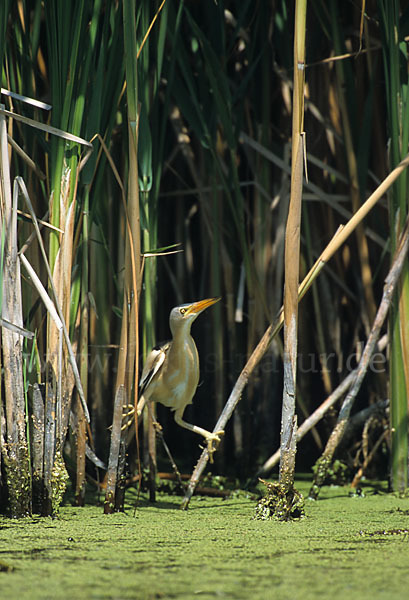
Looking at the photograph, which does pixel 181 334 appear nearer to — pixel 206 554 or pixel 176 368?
pixel 176 368

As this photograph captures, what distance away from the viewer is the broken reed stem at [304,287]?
2.44 meters

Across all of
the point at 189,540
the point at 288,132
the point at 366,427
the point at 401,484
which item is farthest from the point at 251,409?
the point at 189,540

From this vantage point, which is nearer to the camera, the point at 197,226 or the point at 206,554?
the point at 206,554

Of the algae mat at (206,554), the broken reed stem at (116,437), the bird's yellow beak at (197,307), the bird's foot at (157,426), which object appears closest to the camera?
the algae mat at (206,554)

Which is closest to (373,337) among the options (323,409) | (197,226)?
(323,409)

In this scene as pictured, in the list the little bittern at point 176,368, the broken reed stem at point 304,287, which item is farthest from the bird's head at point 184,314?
the broken reed stem at point 304,287

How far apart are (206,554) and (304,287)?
857 millimetres

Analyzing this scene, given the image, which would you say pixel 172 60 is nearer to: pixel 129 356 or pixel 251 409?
pixel 129 356

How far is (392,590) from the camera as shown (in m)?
1.63

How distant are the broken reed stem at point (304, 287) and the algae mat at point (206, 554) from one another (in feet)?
1.00

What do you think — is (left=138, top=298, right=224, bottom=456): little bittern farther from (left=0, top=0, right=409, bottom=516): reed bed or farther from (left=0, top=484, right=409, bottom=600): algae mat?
(left=0, top=484, right=409, bottom=600): algae mat

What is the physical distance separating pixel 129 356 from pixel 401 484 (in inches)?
44.7

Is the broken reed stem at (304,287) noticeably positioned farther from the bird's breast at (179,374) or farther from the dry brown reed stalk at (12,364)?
the dry brown reed stalk at (12,364)

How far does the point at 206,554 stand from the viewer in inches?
76.9
